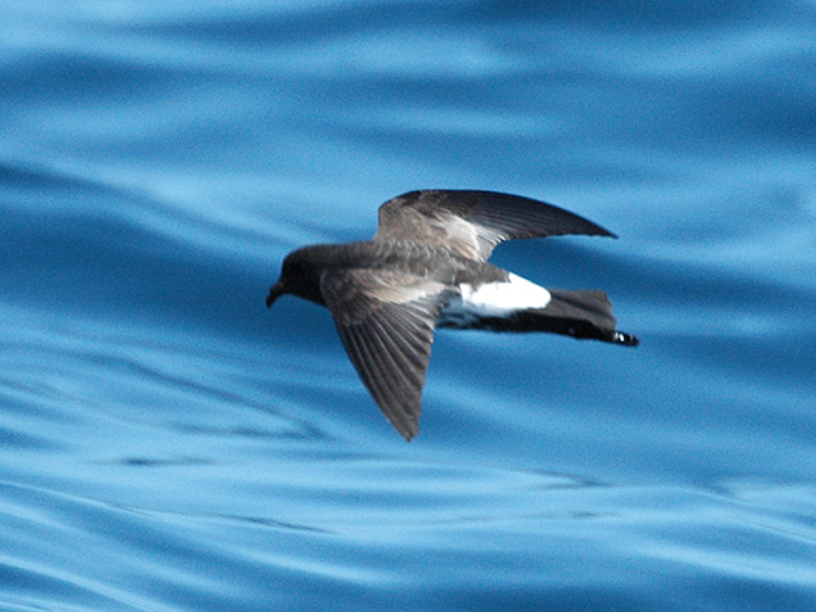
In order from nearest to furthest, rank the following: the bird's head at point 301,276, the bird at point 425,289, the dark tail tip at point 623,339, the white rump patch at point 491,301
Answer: the bird at point 425,289
the dark tail tip at point 623,339
the white rump patch at point 491,301
the bird's head at point 301,276

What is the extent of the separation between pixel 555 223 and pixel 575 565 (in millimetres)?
2895

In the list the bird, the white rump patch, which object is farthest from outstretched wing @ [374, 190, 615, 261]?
the white rump patch

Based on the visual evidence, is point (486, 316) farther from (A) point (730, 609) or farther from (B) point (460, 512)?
(B) point (460, 512)

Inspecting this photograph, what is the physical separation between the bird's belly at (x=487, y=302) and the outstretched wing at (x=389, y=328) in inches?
5.5

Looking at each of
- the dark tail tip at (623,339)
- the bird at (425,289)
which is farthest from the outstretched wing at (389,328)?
the dark tail tip at (623,339)

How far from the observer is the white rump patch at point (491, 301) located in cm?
614

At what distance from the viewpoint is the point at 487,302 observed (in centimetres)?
621

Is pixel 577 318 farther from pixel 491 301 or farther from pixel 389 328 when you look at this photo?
pixel 389 328

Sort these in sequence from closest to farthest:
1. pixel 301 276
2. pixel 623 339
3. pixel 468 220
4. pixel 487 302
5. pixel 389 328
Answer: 1. pixel 389 328
2. pixel 623 339
3. pixel 487 302
4. pixel 301 276
5. pixel 468 220

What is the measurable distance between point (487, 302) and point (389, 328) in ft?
2.22

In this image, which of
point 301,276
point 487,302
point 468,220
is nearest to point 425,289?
point 487,302

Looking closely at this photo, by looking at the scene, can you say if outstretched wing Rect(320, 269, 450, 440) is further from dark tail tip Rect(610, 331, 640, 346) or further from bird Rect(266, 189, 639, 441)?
dark tail tip Rect(610, 331, 640, 346)

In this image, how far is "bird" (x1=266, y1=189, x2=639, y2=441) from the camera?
18.0 feet

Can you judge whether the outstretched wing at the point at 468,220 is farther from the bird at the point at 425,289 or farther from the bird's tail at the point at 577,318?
the bird's tail at the point at 577,318
